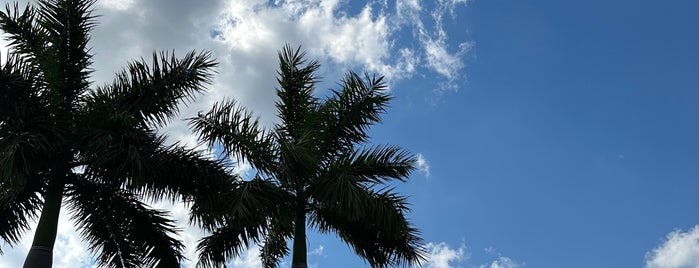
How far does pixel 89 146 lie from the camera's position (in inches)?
559

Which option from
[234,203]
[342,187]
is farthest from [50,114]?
[342,187]

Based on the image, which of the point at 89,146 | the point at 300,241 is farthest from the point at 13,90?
the point at 300,241

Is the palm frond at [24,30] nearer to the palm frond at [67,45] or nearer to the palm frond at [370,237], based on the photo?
the palm frond at [67,45]

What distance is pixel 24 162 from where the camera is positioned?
13141mm

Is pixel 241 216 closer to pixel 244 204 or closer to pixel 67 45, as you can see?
pixel 244 204

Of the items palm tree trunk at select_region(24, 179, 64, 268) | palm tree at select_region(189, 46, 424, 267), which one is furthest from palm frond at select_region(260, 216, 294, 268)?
palm tree trunk at select_region(24, 179, 64, 268)

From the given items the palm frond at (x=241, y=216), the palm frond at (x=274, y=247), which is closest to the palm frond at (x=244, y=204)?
the palm frond at (x=241, y=216)

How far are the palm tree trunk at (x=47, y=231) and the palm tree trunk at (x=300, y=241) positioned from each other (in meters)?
5.08

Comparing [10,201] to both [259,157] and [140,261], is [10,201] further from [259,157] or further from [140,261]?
[259,157]

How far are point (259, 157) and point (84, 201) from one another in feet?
13.0

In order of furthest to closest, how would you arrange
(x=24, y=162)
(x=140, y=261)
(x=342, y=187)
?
(x=140, y=261) → (x=342, y=187) → (x=24, y=162)

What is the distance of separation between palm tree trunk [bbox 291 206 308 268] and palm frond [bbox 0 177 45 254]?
556 cm

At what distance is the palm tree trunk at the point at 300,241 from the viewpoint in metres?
16.6

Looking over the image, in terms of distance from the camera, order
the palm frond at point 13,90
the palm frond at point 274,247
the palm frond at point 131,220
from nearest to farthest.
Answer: the palm frond at point 13,90
the palm frond at point 131,220
the palm frond at point 274,247
